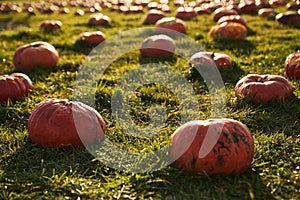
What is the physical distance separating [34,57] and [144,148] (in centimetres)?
342

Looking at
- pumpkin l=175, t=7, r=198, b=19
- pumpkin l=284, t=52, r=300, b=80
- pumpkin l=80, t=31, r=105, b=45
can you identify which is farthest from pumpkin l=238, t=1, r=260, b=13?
pumpkin l=284, t=52, r=300, b=80

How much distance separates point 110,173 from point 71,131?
2.01 ft

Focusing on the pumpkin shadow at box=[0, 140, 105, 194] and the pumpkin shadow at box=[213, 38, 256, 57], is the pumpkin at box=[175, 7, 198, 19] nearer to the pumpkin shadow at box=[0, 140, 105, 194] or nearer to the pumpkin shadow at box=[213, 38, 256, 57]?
the pumpkin shadow at box=[213, 38, 256, 57]

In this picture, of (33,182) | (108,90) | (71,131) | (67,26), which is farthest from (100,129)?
(67,26)

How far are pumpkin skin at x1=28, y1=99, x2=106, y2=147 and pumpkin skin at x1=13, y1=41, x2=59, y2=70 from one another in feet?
8.94

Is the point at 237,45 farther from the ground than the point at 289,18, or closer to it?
closer to it

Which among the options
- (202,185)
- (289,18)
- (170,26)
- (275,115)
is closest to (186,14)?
(170,26)

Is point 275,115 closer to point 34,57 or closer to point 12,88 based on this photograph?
point 12,88

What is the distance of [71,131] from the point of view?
3797 millimetres

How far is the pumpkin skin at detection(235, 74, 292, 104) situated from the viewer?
15.2 ft

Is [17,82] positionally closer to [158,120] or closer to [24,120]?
[24,120]

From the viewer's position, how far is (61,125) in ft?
12.4

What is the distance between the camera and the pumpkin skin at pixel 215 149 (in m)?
3.21

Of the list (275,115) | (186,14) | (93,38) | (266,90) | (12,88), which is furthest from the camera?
(186,14)
